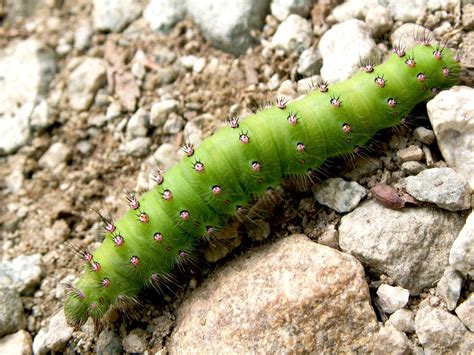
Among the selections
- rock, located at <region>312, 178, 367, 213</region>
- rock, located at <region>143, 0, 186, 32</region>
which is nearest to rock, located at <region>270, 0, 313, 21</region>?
rock, located at <region>143, 0, 186, 32</region>

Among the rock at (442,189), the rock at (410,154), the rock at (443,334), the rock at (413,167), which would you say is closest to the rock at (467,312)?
the rock at (443,334)

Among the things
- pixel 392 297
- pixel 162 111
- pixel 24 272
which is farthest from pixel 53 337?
pixel 392 297

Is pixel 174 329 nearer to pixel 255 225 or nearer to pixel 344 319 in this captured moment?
pixel 255 225

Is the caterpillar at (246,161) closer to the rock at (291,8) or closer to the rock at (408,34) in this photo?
the rock at (408,34)

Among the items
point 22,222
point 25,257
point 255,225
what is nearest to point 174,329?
point 255,225

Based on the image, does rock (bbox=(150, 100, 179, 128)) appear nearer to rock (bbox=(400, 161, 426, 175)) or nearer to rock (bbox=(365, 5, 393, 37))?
rock (bbox=(365, 5, 393, 37))

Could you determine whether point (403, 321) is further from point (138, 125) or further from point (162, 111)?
point (138, 125)
